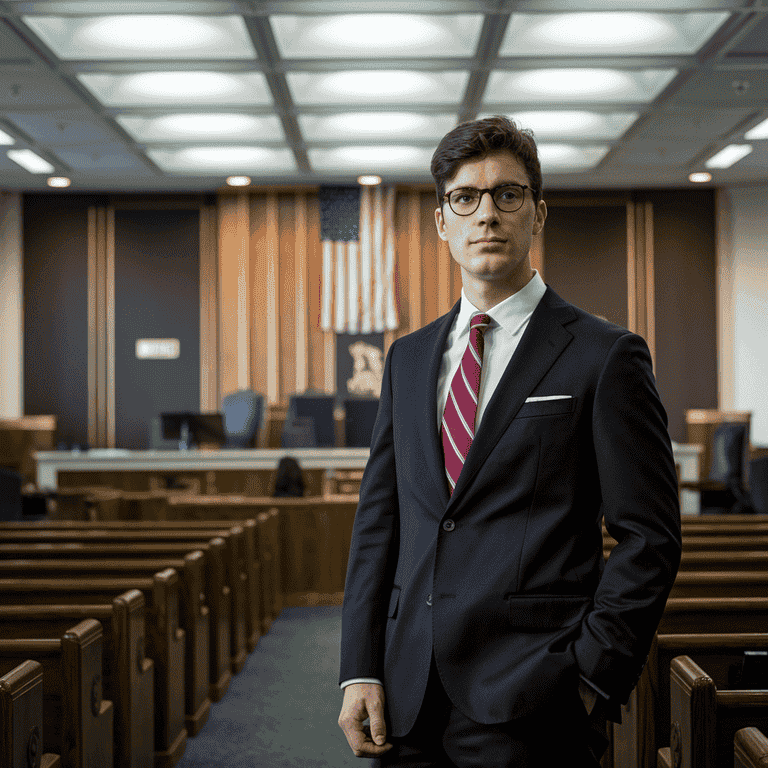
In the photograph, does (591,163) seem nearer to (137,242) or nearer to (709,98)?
(709,98)

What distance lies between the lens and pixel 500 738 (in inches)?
44.8


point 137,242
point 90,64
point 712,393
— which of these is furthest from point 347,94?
point 712,393

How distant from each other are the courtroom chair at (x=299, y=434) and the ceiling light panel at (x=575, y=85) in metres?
3.84

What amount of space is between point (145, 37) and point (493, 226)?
251 inches

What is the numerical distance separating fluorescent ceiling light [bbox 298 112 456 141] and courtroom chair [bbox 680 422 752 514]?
13.8 feet

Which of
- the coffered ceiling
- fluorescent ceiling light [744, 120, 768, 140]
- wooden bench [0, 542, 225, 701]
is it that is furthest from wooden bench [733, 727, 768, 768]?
fluorescent ceiling light [744, 120, 768, 140]

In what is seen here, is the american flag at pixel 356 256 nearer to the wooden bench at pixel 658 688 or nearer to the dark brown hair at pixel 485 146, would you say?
the wooden bench at pixel 658 688

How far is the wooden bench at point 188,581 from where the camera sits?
9.78 feet

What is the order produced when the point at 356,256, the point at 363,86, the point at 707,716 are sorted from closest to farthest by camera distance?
the point at 707,716, the point at 363,86, the point at 356,256

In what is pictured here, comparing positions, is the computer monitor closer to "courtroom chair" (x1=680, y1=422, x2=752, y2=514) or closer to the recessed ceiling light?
the recessed ceiling light

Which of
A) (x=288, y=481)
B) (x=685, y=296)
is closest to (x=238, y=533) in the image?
(x=288, y=481)

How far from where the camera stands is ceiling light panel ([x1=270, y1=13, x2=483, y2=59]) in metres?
6.43

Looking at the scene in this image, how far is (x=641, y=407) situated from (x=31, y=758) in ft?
4.22

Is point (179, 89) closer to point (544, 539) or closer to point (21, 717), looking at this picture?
point (21, 717)
